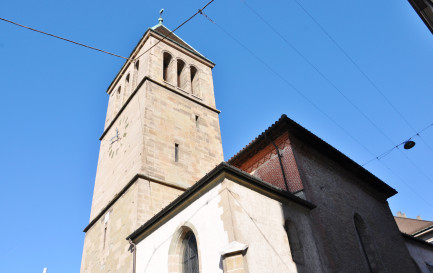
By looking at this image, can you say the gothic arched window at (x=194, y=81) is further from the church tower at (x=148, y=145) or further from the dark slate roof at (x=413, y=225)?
the dark slate roof at (x=413, y=225)

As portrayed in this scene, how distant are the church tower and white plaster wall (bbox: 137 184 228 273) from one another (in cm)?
94

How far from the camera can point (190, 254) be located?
846cm

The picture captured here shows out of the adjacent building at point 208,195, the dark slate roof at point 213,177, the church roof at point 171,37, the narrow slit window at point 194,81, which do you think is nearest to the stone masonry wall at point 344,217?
the adjacent building at point 208,195

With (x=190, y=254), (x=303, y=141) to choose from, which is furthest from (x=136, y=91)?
(x=190, y=254)

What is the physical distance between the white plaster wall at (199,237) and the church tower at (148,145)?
939 millimetres

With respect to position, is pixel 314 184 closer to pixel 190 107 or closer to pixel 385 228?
pixel 385 228

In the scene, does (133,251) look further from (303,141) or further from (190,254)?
(303,141)

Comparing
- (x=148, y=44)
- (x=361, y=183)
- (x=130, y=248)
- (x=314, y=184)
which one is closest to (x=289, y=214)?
(x=314, y=184)

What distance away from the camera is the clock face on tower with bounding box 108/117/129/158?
15.2 m

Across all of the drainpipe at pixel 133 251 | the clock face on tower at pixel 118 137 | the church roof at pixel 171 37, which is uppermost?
the church roof at pixel 171 37

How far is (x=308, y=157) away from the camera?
467 inches

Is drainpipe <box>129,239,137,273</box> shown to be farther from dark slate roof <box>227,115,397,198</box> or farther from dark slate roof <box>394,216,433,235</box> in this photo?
dark slate roof <box>394,216,433,235</box>

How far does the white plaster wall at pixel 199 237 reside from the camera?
24.2 ft

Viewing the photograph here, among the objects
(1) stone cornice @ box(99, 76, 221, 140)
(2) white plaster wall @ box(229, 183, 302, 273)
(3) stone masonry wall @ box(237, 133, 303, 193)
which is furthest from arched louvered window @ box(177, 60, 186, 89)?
(2) white plaster wall @ box(229, 183, 302, 273)
